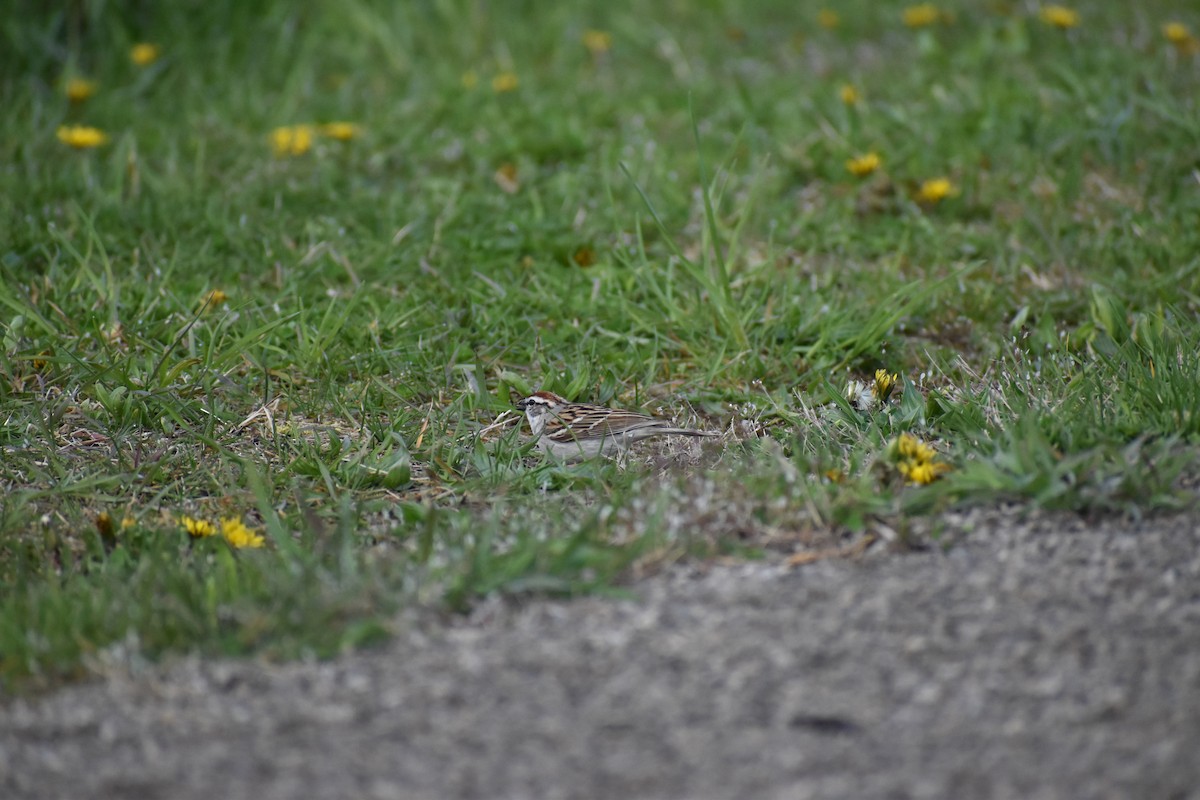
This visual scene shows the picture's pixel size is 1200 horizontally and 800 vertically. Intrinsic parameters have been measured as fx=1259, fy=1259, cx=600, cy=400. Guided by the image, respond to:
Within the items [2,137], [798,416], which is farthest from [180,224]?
[798,416]

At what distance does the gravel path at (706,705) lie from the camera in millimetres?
2504

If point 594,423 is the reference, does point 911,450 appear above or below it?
above

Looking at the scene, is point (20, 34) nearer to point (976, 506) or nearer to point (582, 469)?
point (582, 469)

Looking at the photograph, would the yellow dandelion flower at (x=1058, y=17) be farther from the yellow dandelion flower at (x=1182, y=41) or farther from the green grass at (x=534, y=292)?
the yellow dandelion flower at (x=1182, y=41)

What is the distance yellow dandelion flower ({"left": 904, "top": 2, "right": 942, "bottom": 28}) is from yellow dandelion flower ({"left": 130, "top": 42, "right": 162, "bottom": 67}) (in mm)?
4556

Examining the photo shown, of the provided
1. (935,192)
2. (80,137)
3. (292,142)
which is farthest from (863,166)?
(80,137)

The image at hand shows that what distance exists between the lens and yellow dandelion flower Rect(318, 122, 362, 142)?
6.44 metres

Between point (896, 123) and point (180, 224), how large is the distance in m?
3.63

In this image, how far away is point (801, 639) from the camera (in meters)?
2.89

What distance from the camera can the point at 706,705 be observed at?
2689 millimetres

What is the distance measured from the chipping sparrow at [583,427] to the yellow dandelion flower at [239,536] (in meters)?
1.05

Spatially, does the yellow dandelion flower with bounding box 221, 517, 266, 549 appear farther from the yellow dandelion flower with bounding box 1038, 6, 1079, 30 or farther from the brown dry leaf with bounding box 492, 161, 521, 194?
the yellow dandelion flower with bounding box 1038, 6, 1079, 30

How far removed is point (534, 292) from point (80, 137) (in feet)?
8.46

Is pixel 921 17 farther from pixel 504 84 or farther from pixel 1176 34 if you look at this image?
pixel 504 84
